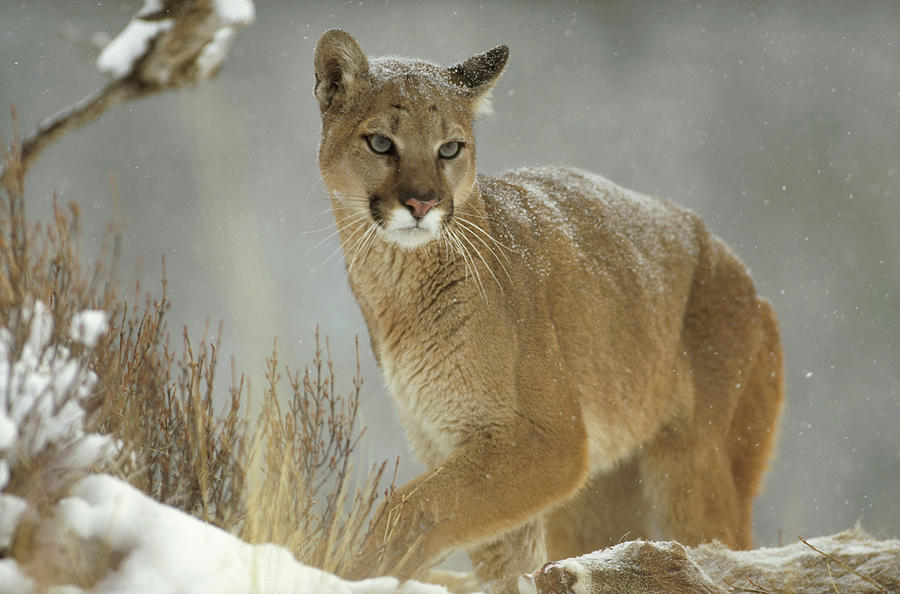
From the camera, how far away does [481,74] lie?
14.1 ft

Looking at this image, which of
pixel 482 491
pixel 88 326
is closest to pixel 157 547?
pixel 88 326

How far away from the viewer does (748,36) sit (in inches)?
555

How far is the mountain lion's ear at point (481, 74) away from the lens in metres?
4.27

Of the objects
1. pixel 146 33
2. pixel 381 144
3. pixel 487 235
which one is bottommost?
pixel 487 235

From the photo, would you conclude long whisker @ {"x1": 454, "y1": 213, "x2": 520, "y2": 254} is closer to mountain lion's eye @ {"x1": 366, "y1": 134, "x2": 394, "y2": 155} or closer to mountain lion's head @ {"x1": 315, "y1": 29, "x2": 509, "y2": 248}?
mountain lion's head @ {"x1": 315, "y1": 29, "x2": 509, "y2": 248}

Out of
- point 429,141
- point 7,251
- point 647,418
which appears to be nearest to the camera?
point 7,251

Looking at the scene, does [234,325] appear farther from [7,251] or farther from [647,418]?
[7,251]

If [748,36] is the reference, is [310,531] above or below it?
below

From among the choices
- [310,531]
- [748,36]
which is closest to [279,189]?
[748,36]

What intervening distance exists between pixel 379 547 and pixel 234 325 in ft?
34.4

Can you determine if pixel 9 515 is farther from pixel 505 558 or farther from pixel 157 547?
pixel 505 558

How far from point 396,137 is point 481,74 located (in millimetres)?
652

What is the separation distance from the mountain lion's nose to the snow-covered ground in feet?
4.17

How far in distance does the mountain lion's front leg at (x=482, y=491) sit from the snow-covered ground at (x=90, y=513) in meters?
0.79
